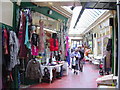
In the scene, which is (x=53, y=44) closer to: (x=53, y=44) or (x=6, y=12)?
(x=53, y=44)

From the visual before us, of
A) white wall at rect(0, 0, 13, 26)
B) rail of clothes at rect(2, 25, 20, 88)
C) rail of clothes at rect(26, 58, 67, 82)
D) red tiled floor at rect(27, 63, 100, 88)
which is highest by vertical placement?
white wall at rect(0, 0, 13, 26)

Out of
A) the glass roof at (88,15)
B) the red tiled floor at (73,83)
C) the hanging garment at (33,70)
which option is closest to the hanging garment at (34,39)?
the hanging garment at (33,70)

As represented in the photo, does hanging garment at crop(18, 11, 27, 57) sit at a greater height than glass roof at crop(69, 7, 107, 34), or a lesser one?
lesser

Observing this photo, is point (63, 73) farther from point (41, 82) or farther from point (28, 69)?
point (28, 69)

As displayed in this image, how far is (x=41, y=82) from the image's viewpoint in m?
5.97

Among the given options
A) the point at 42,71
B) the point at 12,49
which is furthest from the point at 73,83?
the point at 12,49

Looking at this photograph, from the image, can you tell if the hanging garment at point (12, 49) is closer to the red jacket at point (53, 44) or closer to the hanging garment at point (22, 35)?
the hanging garment at point (22, 35)

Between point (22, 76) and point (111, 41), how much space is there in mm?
3794

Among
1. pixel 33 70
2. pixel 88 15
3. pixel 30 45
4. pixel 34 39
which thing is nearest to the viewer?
pixel 30 45

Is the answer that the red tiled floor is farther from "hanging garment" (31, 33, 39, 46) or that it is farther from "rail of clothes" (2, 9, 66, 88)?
"hanging garment" (31, 33, 39, 46)

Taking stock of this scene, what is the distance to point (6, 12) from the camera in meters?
3.75

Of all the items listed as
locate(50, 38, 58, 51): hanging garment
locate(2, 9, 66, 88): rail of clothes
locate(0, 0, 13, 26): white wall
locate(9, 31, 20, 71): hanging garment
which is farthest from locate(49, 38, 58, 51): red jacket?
locate(9, 31, 20, 71): hanging garment

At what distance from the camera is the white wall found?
3.49 metres

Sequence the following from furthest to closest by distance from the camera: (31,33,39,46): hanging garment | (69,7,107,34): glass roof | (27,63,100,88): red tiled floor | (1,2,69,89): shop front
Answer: (69,7,107,34): glass roof
(27,63,100,88): red tiled floor
(31,33,39,46): hanging garment
(1,2,69,89): shop front
